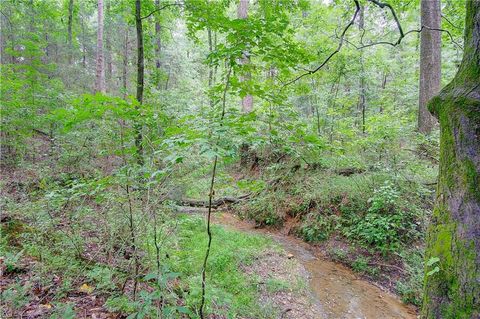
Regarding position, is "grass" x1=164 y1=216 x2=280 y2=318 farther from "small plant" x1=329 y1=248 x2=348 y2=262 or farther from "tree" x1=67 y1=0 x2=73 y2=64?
"tree" x1=67 y1=0 x2=73 y2=64

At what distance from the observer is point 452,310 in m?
1.99

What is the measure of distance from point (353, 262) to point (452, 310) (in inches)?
136

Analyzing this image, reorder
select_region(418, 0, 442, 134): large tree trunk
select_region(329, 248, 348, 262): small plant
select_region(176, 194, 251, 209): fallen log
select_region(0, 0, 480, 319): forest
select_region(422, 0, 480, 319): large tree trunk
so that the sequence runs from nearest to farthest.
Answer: select_region(422, 0, 480, 319): large tree trunk → select_region(0, 0, 480, 319): forest → select_region(329, 248, 348, 262): small plant → select_region(418, 0, 442, 134): large tree trunk → select_region(176, 194, 251, 209): fallen log

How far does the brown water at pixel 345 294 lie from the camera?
153 inches

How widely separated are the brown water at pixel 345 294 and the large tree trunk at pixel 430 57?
4.48 meters

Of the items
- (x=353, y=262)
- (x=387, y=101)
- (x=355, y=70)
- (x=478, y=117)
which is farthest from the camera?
(x=387, y=101)

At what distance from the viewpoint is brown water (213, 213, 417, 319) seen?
3879mm

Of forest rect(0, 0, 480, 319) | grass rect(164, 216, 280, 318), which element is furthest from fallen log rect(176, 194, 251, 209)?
grass rect(164, 216, 280, 318)

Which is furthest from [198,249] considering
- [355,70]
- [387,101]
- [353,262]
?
[387,101]

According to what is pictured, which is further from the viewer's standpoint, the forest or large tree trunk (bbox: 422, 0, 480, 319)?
the forest

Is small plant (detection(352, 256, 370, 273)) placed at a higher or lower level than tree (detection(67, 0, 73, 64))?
lower

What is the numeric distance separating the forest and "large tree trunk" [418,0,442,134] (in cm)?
4

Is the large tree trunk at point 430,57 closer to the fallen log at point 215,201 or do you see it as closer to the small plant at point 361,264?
the small plant at point 361,264

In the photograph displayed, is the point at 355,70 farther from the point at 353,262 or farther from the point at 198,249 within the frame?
the point at 198,249
